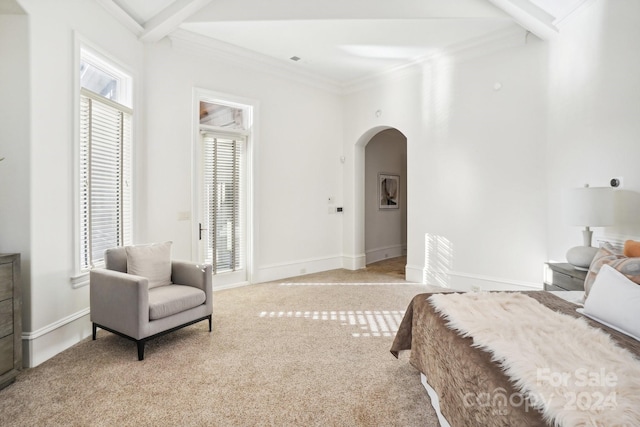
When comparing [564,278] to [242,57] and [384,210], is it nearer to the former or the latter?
[384,210]

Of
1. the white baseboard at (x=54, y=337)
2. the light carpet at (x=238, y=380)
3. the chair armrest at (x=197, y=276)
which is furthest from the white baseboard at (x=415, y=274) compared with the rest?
the white baseboard at (x=54, y=337)

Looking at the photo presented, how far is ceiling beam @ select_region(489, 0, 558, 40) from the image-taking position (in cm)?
374

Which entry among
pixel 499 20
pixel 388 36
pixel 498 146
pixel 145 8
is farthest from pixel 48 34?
pixel 498 146

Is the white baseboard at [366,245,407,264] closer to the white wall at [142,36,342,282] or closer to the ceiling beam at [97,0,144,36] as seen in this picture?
the white wall at [142,36,342,282]

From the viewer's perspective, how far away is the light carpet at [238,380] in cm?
205

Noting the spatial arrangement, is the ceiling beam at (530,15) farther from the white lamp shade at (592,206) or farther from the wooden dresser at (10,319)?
the wooden dresser at (10,319)

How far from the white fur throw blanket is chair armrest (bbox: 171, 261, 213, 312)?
216 cm

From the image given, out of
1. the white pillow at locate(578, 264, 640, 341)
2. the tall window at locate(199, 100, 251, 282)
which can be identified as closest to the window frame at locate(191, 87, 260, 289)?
the tall window at locate(199, 100, 251, 282)

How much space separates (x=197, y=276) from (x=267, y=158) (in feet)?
8.14

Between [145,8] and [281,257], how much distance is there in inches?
145

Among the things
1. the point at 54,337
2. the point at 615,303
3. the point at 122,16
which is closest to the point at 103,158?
the point at 122,16

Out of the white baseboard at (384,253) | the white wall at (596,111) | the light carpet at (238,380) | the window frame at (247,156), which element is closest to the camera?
the light carpet at (238,380)

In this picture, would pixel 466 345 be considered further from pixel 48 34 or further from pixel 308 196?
pixel 308 196

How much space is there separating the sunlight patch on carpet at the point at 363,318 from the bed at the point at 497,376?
3.19 ft
